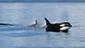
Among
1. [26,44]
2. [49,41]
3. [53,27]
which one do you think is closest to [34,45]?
[26,44]

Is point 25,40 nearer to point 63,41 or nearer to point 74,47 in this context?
point 63,41

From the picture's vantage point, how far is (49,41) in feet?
63.7

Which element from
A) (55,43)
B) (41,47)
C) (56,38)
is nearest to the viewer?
(41,47)

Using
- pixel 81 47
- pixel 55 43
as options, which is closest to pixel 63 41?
pixel 55 43

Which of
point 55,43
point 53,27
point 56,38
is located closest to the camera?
point 55,43

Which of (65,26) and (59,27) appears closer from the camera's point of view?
(65,26)

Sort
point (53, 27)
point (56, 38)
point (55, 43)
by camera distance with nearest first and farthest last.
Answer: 1. point (55, 43)
2. point (56, 38)
3. point (53, 27)

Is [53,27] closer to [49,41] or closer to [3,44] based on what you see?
[49,41]

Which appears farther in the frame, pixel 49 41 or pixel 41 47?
pixel 49 41

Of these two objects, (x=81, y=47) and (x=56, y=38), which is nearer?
(x=81, y=47)

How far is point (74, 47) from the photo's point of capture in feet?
57.0

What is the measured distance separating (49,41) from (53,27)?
512cm

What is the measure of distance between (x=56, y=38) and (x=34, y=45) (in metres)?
3.20

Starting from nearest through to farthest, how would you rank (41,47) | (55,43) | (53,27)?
1. (41,47)
2. (55,43)
3. (53,27)
